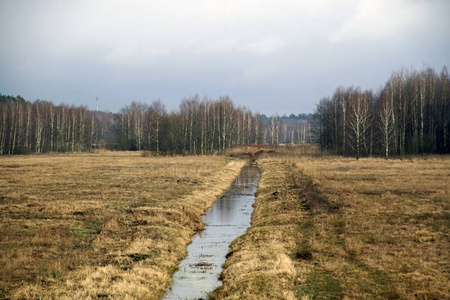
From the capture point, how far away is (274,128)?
134250mm

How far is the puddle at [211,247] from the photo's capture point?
10656 millimetres

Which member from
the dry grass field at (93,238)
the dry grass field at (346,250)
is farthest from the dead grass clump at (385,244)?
the dry grass field at (93,238)

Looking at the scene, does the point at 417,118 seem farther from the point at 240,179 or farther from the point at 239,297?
the point at 239,297

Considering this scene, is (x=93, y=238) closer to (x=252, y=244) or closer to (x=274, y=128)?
(x=252, y=244)

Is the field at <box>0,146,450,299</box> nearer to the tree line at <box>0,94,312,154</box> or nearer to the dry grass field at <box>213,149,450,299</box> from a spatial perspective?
the dry grass field at <box>213,149,450,299</box>

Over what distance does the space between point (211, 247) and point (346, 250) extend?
218 inches

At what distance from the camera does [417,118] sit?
66938 mm

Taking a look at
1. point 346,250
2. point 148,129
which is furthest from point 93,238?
point 148,129

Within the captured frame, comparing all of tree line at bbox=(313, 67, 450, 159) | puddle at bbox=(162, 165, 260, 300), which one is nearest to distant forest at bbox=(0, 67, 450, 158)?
tree line at bbox=(313, 67, 450, 159)

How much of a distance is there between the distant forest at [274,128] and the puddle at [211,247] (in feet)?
116

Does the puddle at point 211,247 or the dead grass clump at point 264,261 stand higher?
the dead grass clump at point 264,261

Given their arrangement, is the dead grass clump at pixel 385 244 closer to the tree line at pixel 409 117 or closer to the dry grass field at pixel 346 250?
the dry grass field at pixel 346 250

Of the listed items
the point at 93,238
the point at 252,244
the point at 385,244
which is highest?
the point at 385,244

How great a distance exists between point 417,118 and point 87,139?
301 feet
